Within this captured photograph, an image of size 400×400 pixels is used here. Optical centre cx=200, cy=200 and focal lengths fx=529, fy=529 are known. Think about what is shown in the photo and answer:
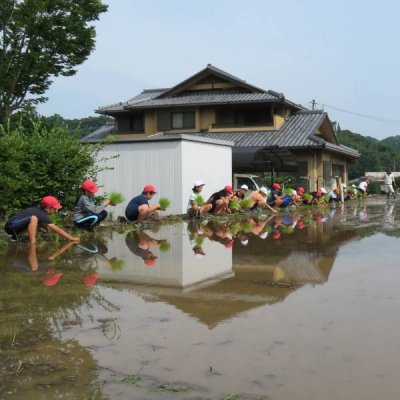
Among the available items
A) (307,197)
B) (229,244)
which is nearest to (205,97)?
(307,197)

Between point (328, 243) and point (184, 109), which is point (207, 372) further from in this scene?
point (184, 109)

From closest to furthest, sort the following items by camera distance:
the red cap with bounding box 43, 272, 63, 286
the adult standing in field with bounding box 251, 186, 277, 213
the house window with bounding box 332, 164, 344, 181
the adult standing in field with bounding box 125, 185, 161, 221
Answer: the red cap with bounding box 43, 272, 63, 286, the adult standing in field with bounding box 125, 185, 161, 221, the adult standing in field with bounding box 251, 186, 277, 213, the house window with bounding box 332, 164, 344, 181

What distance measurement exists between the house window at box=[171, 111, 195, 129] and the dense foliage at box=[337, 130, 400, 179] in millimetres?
42002

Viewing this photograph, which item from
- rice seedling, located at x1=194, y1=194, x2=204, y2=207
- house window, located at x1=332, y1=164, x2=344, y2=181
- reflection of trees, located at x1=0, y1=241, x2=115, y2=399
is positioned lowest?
reflection of trees, located at x1=0, y1=241, x2=115, y2=399

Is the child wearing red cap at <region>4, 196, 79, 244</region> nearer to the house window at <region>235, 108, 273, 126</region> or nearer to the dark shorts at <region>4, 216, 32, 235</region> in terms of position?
the dark shorts at <region>4, 216, 32, 235</region>

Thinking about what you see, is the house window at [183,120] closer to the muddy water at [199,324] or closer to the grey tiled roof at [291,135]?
the grey tiled roof at [291,135]

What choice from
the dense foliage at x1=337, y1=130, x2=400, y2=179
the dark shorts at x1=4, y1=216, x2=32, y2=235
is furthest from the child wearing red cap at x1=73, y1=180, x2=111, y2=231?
the dense foliage at x1=337, y1=130, x2=400, y2=179

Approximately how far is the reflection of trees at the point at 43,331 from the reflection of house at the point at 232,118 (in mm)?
21451

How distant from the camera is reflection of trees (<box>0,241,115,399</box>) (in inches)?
127

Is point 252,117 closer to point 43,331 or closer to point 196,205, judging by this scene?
point 196,205

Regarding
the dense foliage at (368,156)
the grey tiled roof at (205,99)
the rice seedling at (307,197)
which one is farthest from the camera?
the dense foliage at (368,156)

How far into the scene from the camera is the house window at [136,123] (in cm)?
3156

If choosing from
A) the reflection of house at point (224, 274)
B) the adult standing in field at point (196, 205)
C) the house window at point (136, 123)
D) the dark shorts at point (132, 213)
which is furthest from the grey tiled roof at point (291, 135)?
the reflection of house at point (224, 274)

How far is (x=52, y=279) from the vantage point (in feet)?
20.5
